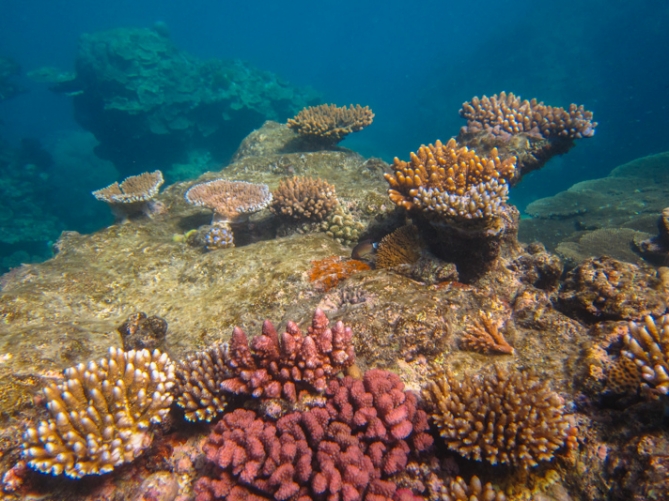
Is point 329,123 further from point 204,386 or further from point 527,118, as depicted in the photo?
point 204,386

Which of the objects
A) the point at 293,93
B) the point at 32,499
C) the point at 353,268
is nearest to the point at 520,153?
the point at 353,268

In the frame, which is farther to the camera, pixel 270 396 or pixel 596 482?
pixel 270 396

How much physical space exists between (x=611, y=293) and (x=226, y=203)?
24.7 feet

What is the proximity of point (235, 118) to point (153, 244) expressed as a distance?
2377 centimetres

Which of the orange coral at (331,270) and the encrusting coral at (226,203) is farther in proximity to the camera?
the encrusting coral at (226,203)

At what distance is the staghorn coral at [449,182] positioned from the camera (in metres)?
4.63

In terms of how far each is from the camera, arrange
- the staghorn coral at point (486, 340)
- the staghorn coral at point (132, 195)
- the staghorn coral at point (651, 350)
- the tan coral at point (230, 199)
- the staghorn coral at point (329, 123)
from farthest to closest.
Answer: the staghorn coral at point (329, 123), the staghorn coral at point (132, 195), the tan coral at point (230, 199), the staghorn coral at point (486, 340), the staghorn coral at point (651, 350)

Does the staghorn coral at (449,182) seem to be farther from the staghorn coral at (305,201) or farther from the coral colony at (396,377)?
the staghorn coral at (305,201)

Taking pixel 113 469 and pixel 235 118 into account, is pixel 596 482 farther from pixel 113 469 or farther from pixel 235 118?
pixel 235 118

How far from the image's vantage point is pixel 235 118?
92.4 ft

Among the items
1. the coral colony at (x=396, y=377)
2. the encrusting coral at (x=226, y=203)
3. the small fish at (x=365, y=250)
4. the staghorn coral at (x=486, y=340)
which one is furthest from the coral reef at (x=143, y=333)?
the staghorn coral at (x=486, y=340)

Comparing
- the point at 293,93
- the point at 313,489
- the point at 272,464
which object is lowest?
the point at 313,489

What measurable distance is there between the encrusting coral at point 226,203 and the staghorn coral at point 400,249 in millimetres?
3565

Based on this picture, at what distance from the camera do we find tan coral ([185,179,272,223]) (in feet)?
25.7
